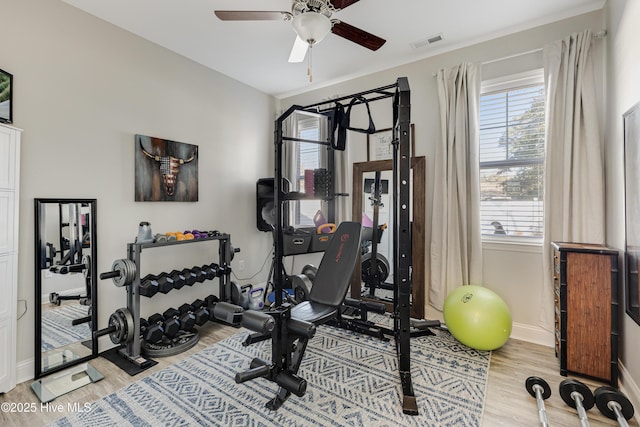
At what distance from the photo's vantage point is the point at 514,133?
279 cm

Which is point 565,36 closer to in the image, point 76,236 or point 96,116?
point 96,116

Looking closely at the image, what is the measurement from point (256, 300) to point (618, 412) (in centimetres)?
306

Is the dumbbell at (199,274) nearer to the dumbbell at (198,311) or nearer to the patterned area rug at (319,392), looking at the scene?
the dumbbell at (198,311)

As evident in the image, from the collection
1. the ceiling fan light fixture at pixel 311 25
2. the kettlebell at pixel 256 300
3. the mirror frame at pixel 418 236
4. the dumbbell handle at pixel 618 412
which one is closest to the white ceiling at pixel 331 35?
the ceiling fan light fixture at pixel 311 25

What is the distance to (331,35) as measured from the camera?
9.07 ft

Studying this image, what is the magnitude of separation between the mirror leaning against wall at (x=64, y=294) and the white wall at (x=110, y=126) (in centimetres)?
7

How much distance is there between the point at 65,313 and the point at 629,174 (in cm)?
410

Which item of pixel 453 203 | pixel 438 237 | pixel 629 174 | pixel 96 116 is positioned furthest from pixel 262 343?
pixel 629 174

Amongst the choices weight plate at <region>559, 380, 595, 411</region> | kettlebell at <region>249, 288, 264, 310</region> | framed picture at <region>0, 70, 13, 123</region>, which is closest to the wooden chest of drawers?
weight plate at <region>559, 380, 595, 411</region>

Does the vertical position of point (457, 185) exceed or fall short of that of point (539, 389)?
it exceeds it

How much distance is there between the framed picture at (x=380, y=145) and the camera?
11.3ft

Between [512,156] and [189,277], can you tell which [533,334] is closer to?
[512,156]

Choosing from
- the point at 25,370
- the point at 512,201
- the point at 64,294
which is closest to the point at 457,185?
the point at 512,201

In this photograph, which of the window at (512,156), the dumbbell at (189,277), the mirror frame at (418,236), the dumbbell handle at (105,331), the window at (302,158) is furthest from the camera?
the window at (302,158)
